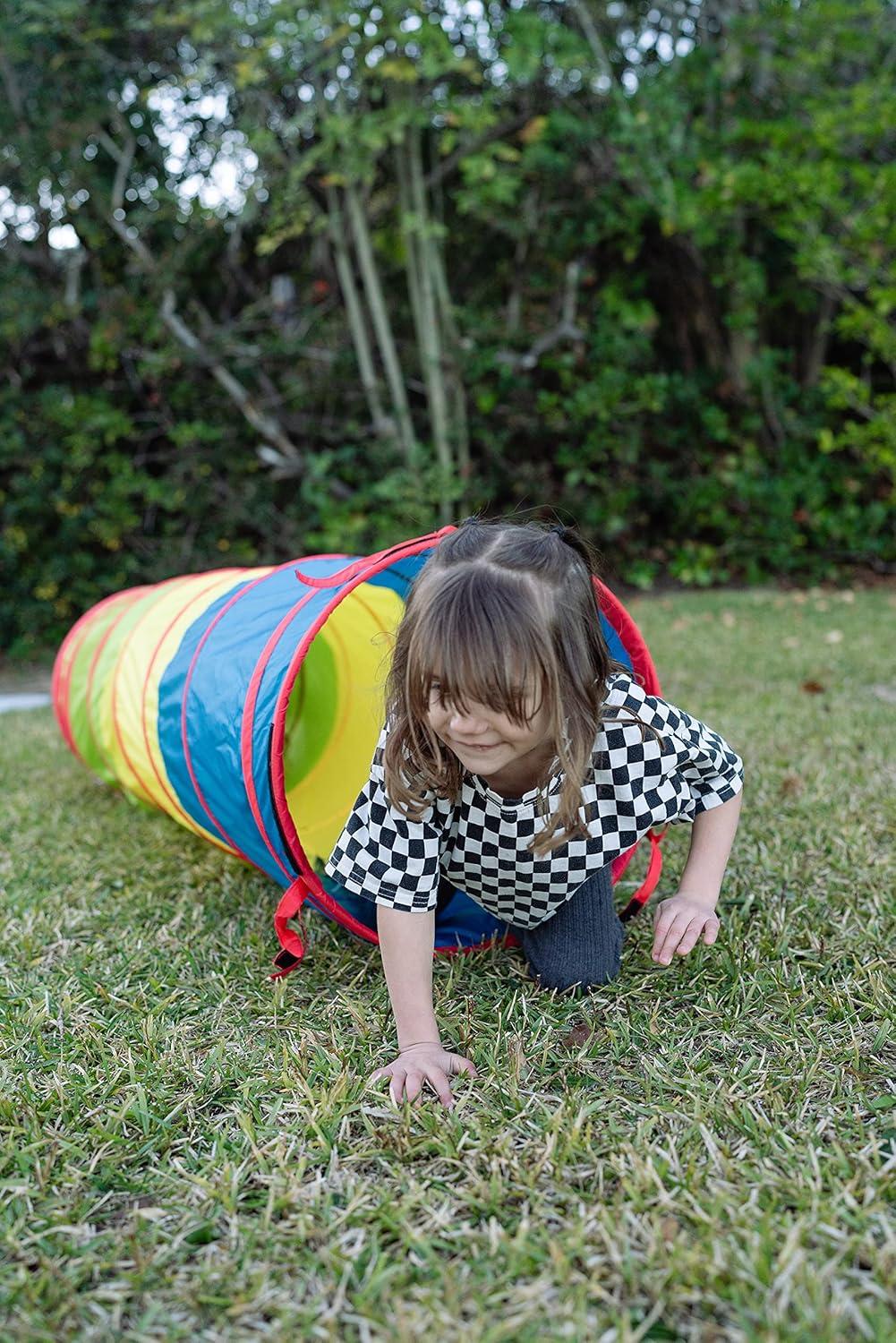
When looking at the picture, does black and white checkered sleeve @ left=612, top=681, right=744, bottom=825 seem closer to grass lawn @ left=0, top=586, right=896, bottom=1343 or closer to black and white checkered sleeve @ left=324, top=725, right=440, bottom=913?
grass lawn @ left=0, top=586, right=896, bottom=1343

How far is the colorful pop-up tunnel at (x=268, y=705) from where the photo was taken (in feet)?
7.21

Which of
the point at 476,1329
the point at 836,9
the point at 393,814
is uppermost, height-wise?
the point at 836,9

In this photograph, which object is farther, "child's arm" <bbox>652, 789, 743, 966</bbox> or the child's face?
"child's arm" <bbox>652, 789, 743, 966</bbox>

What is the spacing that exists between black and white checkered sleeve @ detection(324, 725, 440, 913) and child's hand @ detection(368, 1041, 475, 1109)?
→ 22 cm

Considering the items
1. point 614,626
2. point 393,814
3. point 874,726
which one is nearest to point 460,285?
point 874,726

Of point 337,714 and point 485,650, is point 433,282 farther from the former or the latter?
point 485,650


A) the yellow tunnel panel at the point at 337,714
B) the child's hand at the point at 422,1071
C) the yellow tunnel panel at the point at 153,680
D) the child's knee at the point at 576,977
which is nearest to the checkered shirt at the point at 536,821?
the child's knee at the point at 576,977

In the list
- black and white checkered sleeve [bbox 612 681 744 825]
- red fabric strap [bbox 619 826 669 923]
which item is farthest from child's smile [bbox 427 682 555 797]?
red fabric strap [bbox 619 826 669 923]

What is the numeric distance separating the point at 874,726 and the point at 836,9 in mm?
5581

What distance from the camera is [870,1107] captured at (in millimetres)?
1623

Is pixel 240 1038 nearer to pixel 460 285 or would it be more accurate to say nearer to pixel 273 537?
pixel 273 537

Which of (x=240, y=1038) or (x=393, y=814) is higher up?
(x=393, y=814)

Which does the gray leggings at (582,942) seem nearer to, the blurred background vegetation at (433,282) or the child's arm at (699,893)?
the child's arm at (699,893)

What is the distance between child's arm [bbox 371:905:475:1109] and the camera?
1.73 m
